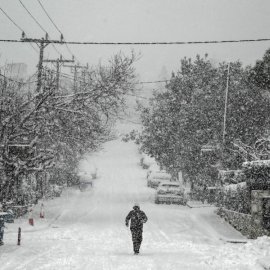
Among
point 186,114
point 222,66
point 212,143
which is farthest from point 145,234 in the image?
point 222,66

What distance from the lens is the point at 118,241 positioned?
63.4 feet

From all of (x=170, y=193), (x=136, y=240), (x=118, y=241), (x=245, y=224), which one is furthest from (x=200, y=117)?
(x=136, y=240)

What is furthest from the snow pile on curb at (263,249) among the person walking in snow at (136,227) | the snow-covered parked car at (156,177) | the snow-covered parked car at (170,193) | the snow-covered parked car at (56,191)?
the snow-covered parked car at (156,177)

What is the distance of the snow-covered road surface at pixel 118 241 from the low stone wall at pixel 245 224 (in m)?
0.41

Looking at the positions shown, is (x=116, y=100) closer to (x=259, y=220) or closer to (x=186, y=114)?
(x=259, y=220)

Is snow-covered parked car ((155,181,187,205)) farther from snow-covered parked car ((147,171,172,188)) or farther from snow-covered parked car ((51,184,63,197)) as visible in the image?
snow-covered parked car ((147,171,172,188))

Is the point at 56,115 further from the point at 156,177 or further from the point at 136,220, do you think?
the point at 156,177

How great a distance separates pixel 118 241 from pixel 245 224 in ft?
17.3

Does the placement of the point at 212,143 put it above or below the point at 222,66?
below

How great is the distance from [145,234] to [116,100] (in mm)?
6140

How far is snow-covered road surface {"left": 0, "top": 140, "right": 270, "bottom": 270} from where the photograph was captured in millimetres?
13680

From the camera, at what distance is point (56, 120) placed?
949 inches

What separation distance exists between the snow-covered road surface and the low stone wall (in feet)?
1.34

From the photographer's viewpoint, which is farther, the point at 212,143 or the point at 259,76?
the point at 212,143
